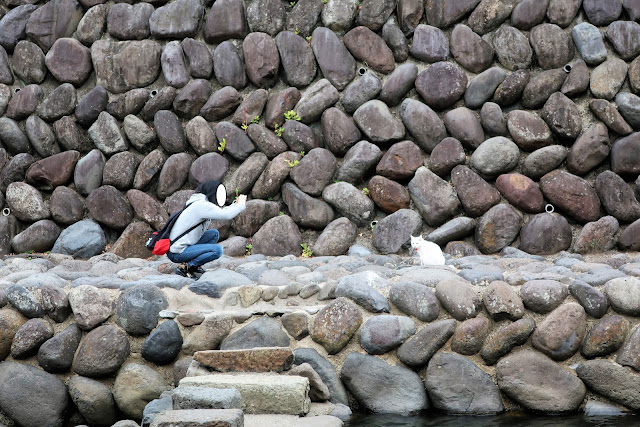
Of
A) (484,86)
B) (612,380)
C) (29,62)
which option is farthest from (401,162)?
(29,62)

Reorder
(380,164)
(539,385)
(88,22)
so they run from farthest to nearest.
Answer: (88,22) < (380,164) < (539,385)

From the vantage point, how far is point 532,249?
7.01m

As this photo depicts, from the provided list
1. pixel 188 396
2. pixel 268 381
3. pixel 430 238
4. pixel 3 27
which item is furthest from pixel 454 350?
pixel 3 27

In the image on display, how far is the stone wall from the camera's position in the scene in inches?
284

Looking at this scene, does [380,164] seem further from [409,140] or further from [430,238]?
[430,238]

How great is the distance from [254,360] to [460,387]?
1.34m

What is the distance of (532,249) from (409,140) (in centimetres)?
180

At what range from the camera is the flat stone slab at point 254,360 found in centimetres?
401

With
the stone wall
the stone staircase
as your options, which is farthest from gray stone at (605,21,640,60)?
the stone staircase

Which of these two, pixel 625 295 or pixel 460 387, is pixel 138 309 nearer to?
pixel 460 387

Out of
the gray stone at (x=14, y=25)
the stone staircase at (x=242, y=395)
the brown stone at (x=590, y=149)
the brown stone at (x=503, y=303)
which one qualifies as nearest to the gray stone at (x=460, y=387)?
the brown stone at (x=503, y=303)

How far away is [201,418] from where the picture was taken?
2.98 m

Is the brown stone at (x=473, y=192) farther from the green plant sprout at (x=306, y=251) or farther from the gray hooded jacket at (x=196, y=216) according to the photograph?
the gray hooded jacket at (x=196, y=216)

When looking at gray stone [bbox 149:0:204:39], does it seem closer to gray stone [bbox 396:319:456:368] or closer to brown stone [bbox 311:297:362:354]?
brown stone [bbox 311:297:362:354]
